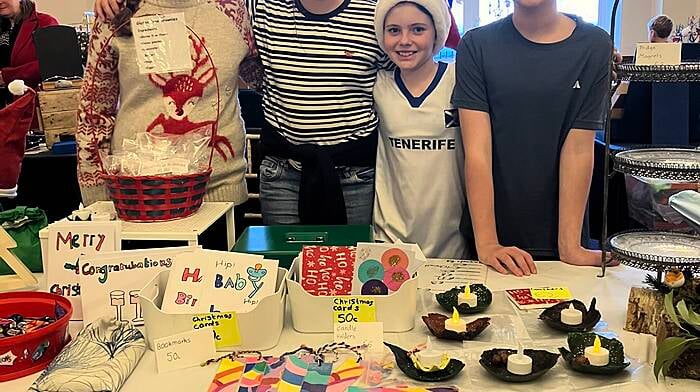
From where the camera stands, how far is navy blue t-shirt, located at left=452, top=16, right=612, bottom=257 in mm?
1711

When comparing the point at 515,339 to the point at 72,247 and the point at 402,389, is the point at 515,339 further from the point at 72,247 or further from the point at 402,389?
the point at 72,247

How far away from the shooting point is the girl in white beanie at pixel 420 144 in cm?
180

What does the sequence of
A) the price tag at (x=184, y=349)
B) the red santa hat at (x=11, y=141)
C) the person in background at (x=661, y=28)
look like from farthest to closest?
the person in background at (x=661, y=28)
the red santa hat at (x=11, y=141)
the price tag at (x=184, y=349)

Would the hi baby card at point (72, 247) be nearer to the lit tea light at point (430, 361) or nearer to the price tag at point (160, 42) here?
the price tag at point (160, 42)

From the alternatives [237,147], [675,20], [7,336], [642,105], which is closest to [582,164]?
[237,147]

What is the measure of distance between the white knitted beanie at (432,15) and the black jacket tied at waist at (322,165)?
11.2 inches

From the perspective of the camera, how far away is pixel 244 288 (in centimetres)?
133

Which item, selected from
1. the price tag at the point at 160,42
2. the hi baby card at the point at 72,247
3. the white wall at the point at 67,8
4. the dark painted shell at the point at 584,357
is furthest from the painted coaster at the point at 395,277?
the white wall at the point at 67,8

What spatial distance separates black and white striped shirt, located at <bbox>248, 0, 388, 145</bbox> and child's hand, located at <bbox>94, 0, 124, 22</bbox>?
1.14 feet

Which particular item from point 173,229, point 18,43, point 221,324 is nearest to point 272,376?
point 221,324

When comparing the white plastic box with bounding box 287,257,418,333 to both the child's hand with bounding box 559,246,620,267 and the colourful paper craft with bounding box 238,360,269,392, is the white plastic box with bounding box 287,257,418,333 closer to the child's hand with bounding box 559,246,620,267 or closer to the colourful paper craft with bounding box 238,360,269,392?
the colourful paper craft with bounding box 238,360,269,392

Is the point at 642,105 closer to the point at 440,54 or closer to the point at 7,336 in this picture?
the point at 440,54

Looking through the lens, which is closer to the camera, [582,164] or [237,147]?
[582,164]

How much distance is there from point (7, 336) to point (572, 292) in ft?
3.61
